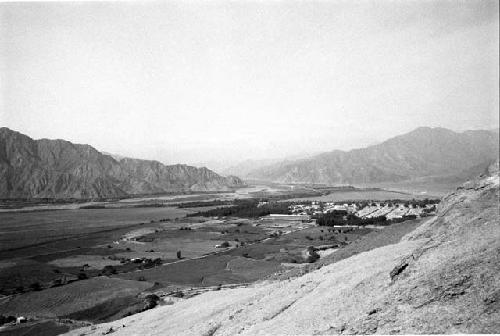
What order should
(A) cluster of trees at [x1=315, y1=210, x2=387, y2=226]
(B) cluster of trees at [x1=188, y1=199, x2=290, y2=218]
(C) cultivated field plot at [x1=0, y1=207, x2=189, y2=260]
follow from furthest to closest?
1. (B) cluster of trees at [x1=188, y1=199, x2=290, y2=218]
2. (A) cluster of trees at [x1=315, y1=210, x2=387, y2=226]
3. (C) cultivated field plot at [x1=0, y1=207, x2=189, y2=260]

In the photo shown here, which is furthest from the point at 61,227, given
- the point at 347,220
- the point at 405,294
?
the point at 405,294

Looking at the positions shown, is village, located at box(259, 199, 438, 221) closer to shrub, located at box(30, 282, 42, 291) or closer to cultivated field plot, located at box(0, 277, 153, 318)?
cultivated field plot, located at box(0, 277, 153, 318)

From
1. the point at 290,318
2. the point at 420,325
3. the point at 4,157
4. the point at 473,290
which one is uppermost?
the point at 4,157

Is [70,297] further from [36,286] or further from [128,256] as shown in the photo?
[128,256]

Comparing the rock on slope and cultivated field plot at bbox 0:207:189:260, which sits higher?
the rock on slope

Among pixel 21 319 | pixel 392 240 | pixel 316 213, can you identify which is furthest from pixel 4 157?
pixel 392 240

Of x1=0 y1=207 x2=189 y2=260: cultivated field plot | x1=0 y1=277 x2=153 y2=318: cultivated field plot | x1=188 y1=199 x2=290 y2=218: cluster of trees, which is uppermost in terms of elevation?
x1=0 y1=207 x2=189 y2=260: cultivated field plot

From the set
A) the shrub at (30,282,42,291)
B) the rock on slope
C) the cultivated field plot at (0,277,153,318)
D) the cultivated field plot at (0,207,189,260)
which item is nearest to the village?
the cultivated field plot at (0,207,189,260)

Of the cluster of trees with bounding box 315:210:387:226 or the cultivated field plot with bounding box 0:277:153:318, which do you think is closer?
the cultivated field plot with bounding box 0:277:153:318

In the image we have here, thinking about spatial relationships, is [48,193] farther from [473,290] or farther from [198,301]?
[473,290]
